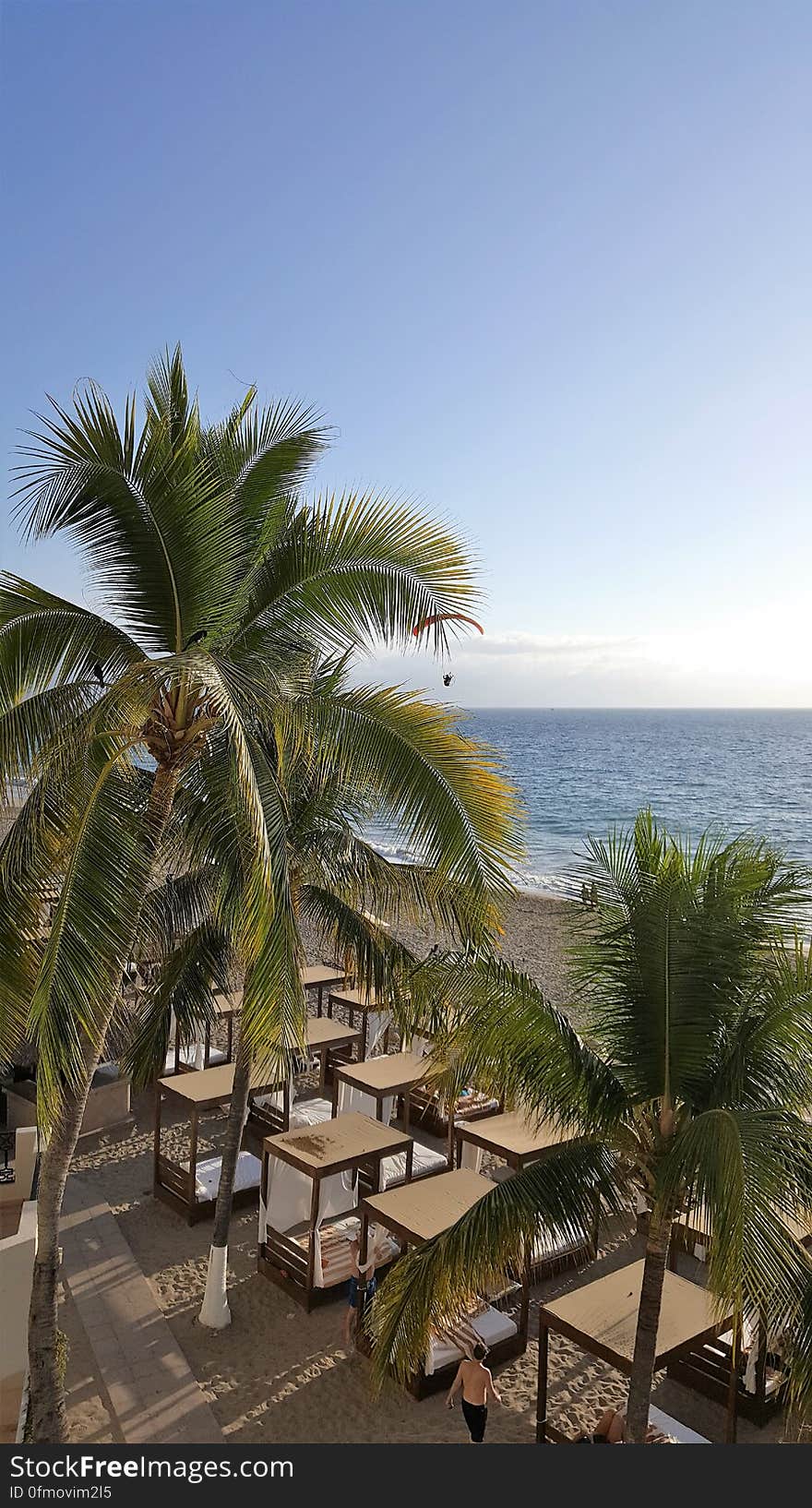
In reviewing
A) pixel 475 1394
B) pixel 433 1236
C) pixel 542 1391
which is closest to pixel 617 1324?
pixel 542 1391

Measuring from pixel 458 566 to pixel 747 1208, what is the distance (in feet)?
13.7

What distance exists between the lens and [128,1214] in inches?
457

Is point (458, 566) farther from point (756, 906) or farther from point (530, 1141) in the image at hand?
point (530, 1141)

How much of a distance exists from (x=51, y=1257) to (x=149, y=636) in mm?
4426

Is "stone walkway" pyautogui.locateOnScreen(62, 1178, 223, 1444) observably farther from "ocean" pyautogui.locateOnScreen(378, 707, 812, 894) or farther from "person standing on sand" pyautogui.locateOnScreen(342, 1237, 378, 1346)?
"ocean" pyautogui.locateOnScreen(378, 707, 812, 894)

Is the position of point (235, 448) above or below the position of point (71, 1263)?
above

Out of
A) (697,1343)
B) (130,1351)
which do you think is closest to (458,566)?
(697,1343)

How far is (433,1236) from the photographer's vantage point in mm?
8594

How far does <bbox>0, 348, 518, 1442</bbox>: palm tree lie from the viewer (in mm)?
5617

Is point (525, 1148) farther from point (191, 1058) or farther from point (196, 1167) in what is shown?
point (191, 1058)

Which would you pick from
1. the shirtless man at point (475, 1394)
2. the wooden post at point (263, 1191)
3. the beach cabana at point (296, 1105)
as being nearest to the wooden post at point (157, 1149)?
the beach cabana at point (296, 1105)

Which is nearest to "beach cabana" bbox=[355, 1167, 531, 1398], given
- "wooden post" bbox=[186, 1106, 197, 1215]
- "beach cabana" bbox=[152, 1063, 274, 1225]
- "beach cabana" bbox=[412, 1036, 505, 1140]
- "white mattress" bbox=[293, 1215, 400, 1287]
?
"white mattress" bbox=[293, 1215, 400, 1287]

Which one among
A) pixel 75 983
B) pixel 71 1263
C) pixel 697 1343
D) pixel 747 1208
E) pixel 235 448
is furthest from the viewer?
pixel 71 1263

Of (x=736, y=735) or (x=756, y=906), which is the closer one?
(x=756, y=906)
